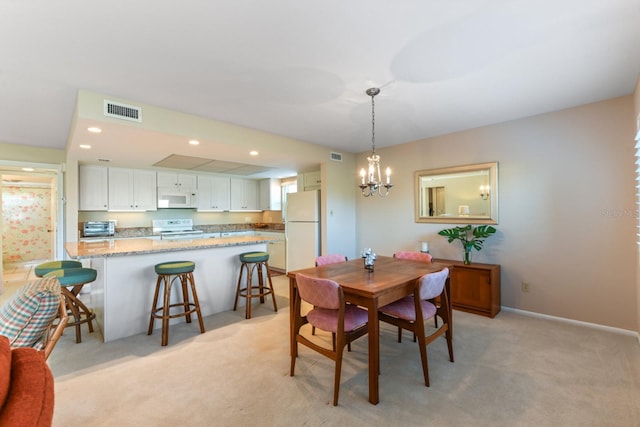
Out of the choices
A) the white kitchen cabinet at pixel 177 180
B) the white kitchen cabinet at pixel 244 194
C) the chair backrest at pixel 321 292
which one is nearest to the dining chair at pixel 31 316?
the chair backrest at pixel 321 292

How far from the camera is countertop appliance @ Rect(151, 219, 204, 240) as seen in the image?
5578 mm

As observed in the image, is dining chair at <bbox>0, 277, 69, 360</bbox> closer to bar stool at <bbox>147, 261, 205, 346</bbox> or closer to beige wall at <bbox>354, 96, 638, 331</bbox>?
bar stool at <bbox>147, 261, 205, 346</bbox>

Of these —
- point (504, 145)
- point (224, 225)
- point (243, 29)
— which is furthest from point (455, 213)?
point (224, 225)

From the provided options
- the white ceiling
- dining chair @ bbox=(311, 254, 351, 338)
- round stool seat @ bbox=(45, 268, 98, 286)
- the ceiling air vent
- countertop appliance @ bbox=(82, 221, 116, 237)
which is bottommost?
round stool seat @ bbox=(45, 268, 98, 286)

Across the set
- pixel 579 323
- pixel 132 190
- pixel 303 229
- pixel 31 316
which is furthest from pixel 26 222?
pixel 579 323

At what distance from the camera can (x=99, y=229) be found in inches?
195

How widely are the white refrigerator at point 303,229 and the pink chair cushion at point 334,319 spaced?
2607 millimetres

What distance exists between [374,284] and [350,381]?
2.44 feet

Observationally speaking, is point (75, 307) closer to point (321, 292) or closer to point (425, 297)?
point (321, 292)

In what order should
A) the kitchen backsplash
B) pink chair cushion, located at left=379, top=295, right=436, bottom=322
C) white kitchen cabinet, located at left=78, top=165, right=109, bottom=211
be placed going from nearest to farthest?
pink chair cushion, located at left=379, top=295, right=436, bottom=322
white kitchen cabinet, located at left=78, top=165, right=109, bottom=211
the kitchen backsplash

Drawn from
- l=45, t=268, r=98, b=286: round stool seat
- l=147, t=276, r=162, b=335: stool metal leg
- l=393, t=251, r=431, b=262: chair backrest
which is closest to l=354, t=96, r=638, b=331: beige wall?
l=393, t=251, r=431, b=262: chair backrest

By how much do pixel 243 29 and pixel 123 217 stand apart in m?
5.16

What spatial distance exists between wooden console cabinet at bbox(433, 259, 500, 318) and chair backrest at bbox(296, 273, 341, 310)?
76.4 inches

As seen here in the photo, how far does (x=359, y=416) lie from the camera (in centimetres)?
170
